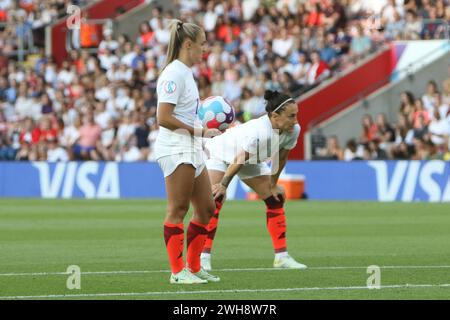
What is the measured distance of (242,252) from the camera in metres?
14.7

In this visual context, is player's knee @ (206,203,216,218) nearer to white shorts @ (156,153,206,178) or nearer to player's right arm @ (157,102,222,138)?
white shorts @ (156,153,206,178)

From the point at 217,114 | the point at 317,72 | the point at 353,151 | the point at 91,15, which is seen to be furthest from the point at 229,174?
the point at 91,15

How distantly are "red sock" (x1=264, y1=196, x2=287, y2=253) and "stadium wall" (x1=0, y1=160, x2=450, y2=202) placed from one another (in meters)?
13.2

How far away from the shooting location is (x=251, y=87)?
1195 inches

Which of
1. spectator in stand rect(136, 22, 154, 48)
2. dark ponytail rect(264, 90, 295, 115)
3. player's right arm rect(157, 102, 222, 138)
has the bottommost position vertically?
player's right arm rect(157, 102, 222, 138)

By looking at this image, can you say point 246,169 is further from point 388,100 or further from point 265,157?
point 388,100

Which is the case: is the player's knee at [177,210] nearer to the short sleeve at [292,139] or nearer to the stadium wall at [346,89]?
the short sleeve at [292,139]

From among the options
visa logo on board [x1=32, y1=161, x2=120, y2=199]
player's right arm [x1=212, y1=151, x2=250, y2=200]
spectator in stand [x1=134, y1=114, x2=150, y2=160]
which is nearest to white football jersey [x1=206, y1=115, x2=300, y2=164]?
player's right arm [x1=212, y1=151, x2=250, y2=200]

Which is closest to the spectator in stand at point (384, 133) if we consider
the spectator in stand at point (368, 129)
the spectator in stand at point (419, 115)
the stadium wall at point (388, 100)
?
the spectator in stand at point (368, 129)

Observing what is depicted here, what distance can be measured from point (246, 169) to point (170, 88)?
2.64 metres

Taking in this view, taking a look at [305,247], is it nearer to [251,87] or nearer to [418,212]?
[418,212]

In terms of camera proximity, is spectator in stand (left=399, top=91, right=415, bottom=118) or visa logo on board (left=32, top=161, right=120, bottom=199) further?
visa logo on board (left=32, top=161, right=120, bottom=199)

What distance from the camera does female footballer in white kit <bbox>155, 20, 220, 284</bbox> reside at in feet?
34.4
